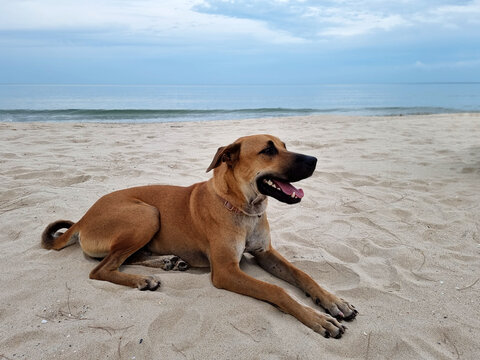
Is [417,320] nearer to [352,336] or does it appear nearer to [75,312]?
[352,336]

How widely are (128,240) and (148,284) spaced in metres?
0.57

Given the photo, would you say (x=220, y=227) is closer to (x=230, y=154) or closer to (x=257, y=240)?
(x=257, y=240)

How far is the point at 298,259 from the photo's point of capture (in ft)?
12.6

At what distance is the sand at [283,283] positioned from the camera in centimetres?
250

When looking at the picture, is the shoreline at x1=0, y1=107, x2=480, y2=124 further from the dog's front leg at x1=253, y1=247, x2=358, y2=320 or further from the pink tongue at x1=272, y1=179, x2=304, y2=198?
the pink tongue at x1=272, y1=179, x2=304, y2=198

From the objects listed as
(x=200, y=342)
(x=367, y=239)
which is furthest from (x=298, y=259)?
(x=200, y=342)

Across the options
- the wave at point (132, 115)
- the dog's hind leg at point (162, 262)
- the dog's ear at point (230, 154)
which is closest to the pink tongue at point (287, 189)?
the dog's ear at point (230, 154)

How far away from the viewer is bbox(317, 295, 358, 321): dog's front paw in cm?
287

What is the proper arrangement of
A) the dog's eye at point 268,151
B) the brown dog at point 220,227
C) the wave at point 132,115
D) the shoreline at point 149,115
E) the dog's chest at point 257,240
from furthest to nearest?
the wave at point 132,115 → the shoreline at point 149,115 → the dog's chest at point 257,240 → the dog's eye at point 268,151 → the brown dog at point 220,227

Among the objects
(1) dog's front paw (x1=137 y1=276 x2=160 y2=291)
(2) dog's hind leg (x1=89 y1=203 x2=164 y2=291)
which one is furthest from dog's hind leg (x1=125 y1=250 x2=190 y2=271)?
(1) dog's front paw (x1=137 y1=276 x2=160 y2=291)

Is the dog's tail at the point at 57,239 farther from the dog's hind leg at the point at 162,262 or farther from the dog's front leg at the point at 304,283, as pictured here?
the dog's front leg at the point at 304,283

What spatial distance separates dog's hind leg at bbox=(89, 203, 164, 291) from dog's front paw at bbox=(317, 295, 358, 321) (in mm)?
1422

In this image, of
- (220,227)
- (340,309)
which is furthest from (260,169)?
(340,309)

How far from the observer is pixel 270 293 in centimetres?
295
